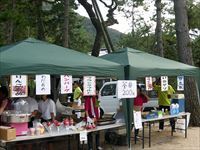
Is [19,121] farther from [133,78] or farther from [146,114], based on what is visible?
[146,114]

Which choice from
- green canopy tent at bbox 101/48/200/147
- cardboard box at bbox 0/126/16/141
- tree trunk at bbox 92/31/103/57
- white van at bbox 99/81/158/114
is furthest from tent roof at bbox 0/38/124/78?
tree trunk at bbox 92/31/103/57

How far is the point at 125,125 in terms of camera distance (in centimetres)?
965

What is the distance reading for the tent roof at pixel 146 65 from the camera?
9.80 m

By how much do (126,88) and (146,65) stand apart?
134 centimetres

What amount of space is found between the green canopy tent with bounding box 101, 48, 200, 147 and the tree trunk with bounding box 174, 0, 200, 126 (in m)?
2.95

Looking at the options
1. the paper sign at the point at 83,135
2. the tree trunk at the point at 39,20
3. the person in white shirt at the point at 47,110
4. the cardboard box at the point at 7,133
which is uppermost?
the tree trunk at the point at 39,20

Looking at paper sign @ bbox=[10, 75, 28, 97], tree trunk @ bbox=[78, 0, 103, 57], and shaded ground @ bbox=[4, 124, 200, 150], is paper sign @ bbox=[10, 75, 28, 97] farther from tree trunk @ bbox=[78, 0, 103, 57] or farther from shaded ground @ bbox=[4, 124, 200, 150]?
tree trunk @ bbox=[78, 0, 103, 57]

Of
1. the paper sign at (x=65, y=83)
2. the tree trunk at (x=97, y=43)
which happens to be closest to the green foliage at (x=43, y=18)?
the tree trunk at (x=97, y=43)

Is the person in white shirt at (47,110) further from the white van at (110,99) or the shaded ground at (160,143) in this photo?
the white van at (110,99)

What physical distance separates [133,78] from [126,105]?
0.70 meters

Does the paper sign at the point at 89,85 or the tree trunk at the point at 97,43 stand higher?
the tree trunk at the point at 97,43

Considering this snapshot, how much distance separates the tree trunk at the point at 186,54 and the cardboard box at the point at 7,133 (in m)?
9.32

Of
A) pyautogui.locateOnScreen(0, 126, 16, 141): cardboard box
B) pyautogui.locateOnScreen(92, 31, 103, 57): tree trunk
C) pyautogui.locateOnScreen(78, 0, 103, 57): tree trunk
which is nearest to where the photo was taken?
pyautogui.locateOnScreen(0, 126, 16, 141): cardboard box

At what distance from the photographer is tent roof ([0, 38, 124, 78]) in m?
7.32
